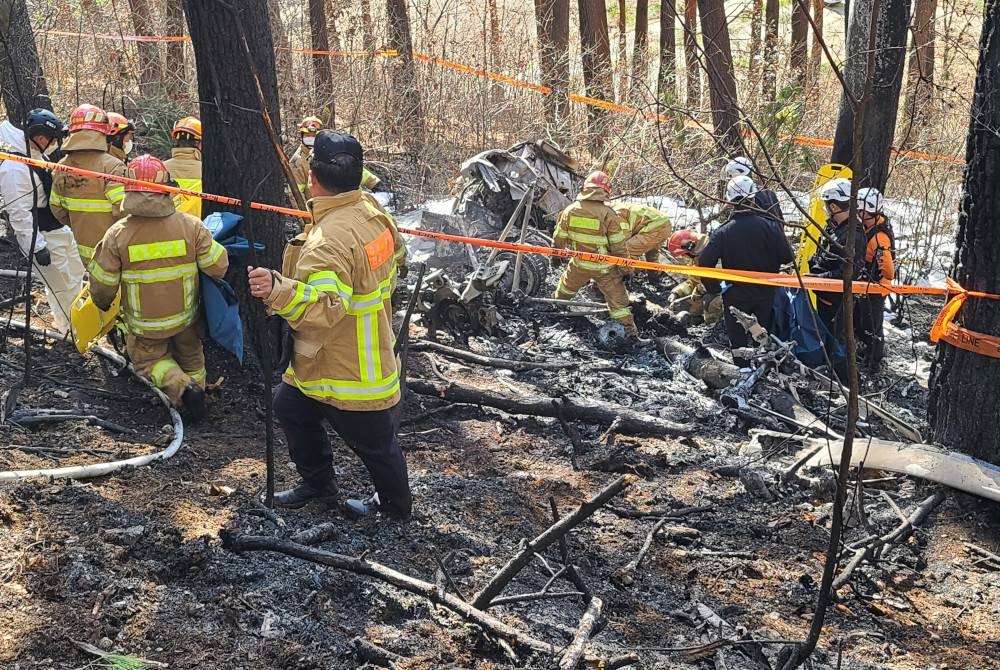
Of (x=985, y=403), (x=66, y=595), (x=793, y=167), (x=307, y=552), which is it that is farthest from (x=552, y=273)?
(x=66, y=595)

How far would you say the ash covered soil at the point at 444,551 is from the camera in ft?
10.5

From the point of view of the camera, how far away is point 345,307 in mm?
3758

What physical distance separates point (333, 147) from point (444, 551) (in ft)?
6.01

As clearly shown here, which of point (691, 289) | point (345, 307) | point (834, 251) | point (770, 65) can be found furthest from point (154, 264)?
point (770, 65)

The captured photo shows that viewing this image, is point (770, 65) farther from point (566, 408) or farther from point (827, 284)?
point (566, 408)

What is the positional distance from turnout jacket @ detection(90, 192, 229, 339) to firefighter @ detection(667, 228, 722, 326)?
4318 mm

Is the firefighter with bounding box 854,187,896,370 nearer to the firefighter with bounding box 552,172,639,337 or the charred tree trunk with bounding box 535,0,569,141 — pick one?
the firefighter with bounding box 552,172,639,337

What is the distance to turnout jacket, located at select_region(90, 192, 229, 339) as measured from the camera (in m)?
5.31

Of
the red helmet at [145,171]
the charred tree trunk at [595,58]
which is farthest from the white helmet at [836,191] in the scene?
the charred tree trunk at [595,58]

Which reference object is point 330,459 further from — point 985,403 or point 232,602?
point 985,403

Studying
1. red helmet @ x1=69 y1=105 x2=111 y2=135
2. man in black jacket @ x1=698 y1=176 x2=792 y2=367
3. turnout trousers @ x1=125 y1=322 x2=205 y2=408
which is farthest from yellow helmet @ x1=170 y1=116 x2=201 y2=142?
man in black jacket @ x1=698 y1=176 x2=792 y2=367

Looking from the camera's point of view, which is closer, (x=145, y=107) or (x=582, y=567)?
(x=582, y=567)

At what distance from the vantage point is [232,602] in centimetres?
333

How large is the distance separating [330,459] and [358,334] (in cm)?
75
